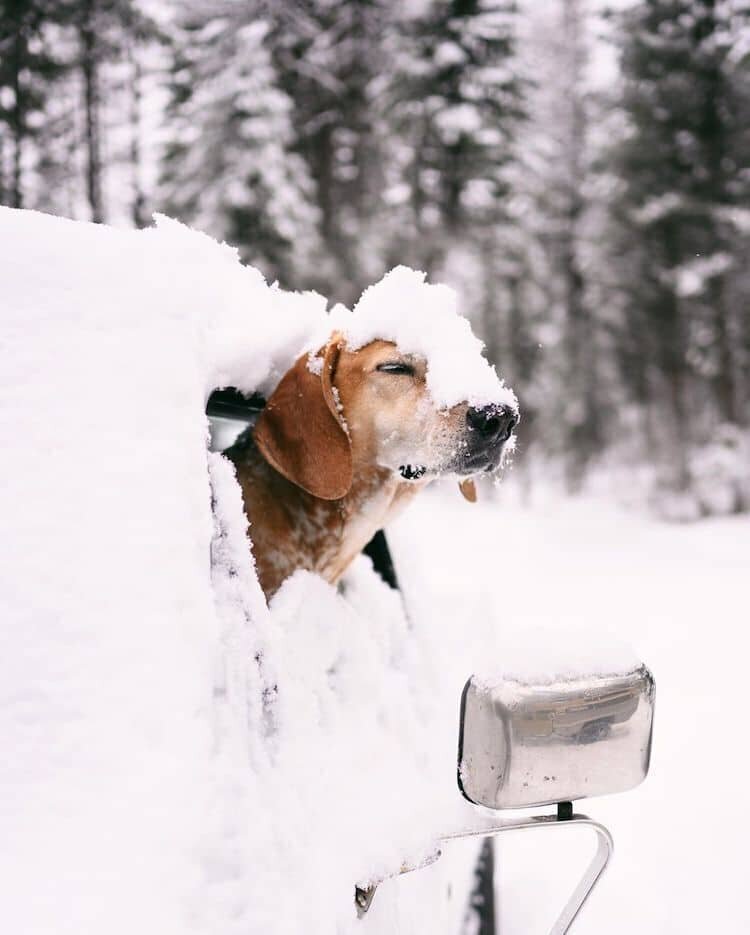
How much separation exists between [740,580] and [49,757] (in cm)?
1045

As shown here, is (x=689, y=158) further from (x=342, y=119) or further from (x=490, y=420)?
(x=490, y=420)

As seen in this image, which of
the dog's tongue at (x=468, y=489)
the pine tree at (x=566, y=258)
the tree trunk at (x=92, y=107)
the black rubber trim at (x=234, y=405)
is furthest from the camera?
the pine tree at (x=566, y=258)

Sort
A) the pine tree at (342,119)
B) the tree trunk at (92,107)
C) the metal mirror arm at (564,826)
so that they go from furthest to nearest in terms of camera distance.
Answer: the pine tree at (342,119) < the tree trunk at (92,107) < the metal mirror arm at (564,826)

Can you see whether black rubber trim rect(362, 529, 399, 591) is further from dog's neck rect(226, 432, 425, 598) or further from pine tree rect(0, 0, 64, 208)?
pine tree rect(0, 0, 64, 208)

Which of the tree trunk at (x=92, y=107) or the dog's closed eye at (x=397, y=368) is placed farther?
the tree trunk at (x=92, y=107)

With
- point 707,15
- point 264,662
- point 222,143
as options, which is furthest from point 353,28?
point 264,662

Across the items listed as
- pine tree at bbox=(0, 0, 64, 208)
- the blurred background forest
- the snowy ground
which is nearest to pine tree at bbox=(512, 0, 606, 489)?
the blurred background forest

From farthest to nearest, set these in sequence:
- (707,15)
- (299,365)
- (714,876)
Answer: (707,15), (714,876), (299,365)

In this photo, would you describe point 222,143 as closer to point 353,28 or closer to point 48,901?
point 353,28

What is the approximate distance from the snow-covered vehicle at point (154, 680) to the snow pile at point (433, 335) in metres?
0.60

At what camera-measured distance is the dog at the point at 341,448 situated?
7.09 feet

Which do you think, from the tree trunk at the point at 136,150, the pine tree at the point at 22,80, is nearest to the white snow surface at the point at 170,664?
the pine tree at the point at 22,80

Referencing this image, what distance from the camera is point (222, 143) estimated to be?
1443 cm

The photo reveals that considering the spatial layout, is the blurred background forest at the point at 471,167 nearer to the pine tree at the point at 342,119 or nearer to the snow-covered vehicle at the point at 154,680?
the pine tree at the point at 342,119
